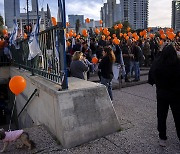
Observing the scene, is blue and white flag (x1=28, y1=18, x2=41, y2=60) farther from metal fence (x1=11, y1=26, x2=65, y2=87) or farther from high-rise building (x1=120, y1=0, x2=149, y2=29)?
→ high-rise building (x1=120, y1=0, x2=149, y2=29)

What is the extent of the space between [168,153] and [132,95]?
4.10 metres

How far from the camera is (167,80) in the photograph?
369 cm

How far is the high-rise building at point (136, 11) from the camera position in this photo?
57.7 meters

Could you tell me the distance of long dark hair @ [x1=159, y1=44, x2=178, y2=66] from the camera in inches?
143

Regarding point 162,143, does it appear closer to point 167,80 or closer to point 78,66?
point 167,80

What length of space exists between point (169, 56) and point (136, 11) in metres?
58.2

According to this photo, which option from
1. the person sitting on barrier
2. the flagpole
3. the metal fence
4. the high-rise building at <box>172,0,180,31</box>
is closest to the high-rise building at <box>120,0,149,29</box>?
the high-rise building at <box>172,0,180,31</box>

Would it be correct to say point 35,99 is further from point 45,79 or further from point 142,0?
point 142,0

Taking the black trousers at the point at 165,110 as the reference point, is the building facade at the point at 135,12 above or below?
above

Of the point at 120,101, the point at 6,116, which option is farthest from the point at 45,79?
the point at 6,116

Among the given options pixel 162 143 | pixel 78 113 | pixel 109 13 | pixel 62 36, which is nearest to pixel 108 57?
pixel 62 36

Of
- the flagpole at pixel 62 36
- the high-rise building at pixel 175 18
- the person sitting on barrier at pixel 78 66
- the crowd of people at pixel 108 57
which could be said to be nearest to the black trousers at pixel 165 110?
the crowd of people at pixel 108 57

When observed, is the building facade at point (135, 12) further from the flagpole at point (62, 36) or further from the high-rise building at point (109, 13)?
the flagpole at point (62, 36)

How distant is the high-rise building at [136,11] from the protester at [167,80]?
55.7 m
